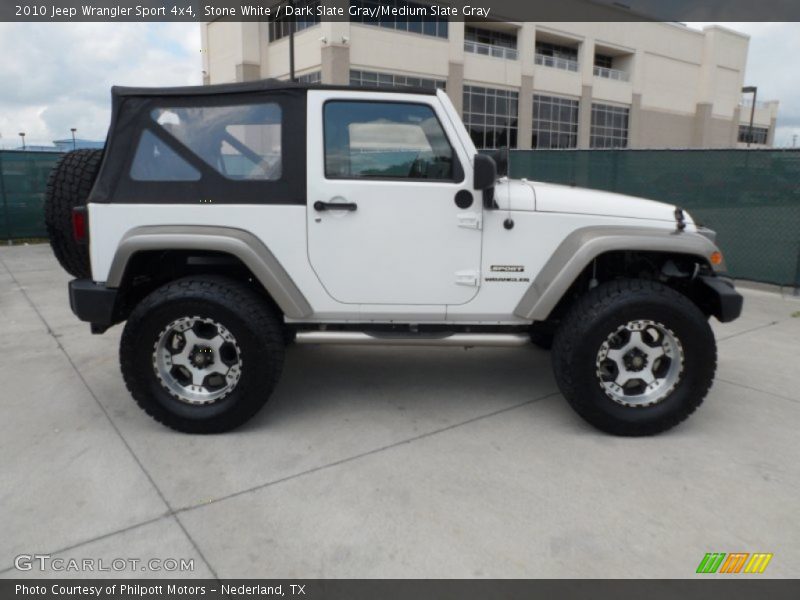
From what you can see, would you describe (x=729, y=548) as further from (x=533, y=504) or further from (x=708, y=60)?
(x=708, y=60)

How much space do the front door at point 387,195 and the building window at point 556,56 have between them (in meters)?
38.6

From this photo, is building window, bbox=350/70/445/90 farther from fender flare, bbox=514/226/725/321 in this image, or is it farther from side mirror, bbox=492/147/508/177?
fender flare, bbox=514/226/725/321

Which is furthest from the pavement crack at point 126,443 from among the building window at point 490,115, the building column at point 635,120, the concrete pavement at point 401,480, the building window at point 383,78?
the building column at point 635,120

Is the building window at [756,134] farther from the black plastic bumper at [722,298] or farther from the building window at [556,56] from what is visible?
the black plastic bumper at [722,298]

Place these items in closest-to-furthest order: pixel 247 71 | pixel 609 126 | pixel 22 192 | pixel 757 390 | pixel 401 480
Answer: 1. pixel 401 480
2. pixel 757 390
3. pixel 22 192
4. pixel 247 71
5. pixel 609 126

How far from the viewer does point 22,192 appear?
12.5 metres

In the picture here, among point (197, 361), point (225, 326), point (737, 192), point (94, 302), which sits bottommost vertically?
point (197, 361)

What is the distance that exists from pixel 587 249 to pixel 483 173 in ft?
2.47

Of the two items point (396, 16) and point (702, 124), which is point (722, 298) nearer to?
point (396, 16)

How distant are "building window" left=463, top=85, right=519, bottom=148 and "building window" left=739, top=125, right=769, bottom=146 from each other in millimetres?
40350

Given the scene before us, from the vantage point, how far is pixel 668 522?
276 cm

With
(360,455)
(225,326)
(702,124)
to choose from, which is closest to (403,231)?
(225,326)
